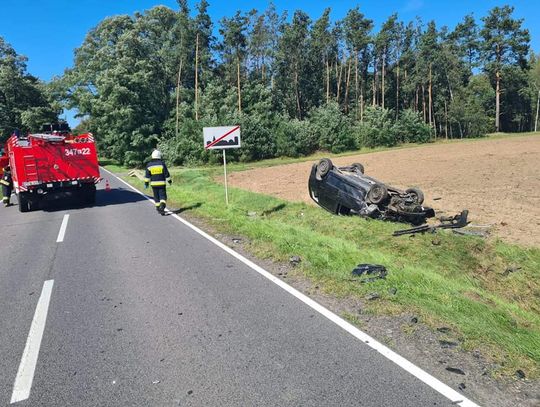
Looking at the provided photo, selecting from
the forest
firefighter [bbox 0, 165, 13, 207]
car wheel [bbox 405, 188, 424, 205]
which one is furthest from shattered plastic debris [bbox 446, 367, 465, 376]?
the forest

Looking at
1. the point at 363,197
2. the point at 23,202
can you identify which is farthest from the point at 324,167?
the point at 23,202

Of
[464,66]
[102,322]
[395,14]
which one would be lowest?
[102,322]

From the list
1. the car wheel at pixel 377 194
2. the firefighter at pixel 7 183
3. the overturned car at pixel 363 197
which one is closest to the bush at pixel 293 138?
the firefighter at pixel 7 183

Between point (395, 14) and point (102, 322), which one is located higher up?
point (395, 14)

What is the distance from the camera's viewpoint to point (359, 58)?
230ft

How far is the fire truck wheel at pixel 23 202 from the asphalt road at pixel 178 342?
Answer: 8399mm

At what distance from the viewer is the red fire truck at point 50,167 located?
14633mm

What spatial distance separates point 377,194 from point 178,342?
25.1ft

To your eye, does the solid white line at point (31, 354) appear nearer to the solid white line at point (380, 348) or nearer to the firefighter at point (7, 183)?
the solid white line at point (380, 348)

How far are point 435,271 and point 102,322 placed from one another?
225 inches

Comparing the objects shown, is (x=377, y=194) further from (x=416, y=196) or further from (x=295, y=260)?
(x=295, y=260)

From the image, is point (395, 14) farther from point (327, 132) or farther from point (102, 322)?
point (102, 322)

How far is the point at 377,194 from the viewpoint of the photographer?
35.8 feet

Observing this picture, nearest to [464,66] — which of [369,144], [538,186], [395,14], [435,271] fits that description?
[395,14]
